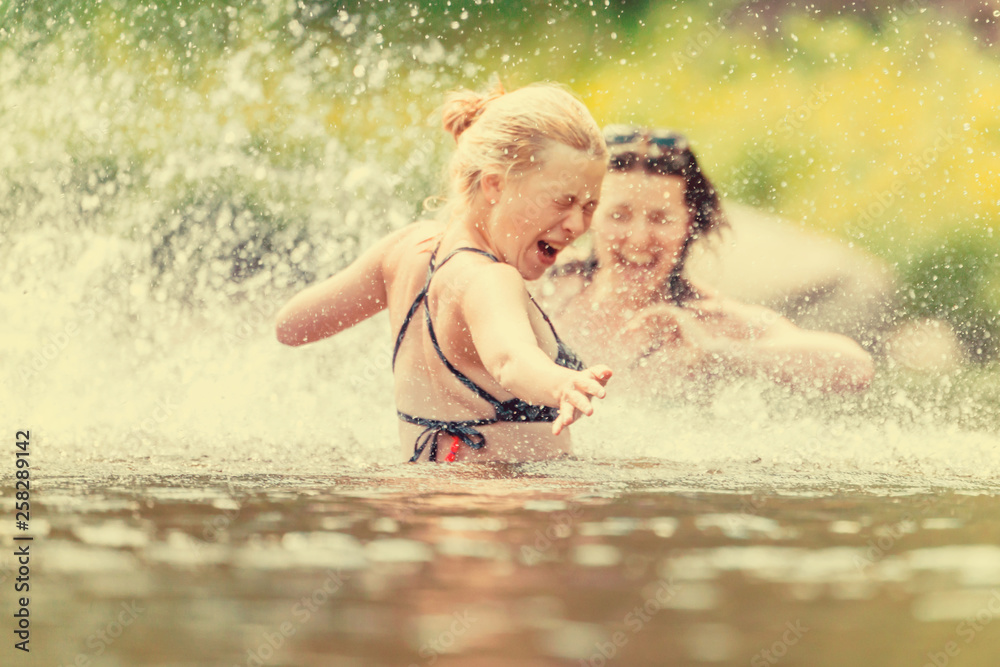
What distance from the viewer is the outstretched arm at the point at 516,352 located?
6.04ft

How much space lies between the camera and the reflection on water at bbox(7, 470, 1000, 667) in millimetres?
905

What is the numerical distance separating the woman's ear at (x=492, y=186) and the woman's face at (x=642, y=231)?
2455 mm

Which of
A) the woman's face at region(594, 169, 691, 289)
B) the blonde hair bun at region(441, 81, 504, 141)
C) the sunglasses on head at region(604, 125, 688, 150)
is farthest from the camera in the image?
the sunglasses on head at region(604, 125, 688, 150)

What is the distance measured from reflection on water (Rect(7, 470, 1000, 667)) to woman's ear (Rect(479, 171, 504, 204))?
111 centimetres

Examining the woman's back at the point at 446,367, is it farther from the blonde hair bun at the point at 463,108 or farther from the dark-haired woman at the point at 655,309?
the dark-haired woman at the point at 655,309

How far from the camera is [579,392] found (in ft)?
6.06

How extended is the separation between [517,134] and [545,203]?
19 centimetres

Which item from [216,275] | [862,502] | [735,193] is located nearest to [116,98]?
[216,275]

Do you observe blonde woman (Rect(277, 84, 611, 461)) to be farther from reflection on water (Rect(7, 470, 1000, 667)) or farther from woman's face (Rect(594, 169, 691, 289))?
woman's face (Rect(594, 169, 691, 289))

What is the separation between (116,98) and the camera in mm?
8547

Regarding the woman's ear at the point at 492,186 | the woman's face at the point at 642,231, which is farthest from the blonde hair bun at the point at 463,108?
the woman's face at the point at 642,231

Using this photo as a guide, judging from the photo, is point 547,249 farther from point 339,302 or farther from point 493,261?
point 339,302

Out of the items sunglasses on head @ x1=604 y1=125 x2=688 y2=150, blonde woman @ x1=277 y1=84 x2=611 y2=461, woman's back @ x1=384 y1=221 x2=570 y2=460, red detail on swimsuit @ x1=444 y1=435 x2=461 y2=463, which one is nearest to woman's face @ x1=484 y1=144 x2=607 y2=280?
blonde woman @ x1=277 y1=84 x2=611 y2=461

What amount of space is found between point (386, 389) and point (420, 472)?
9.80 ft
